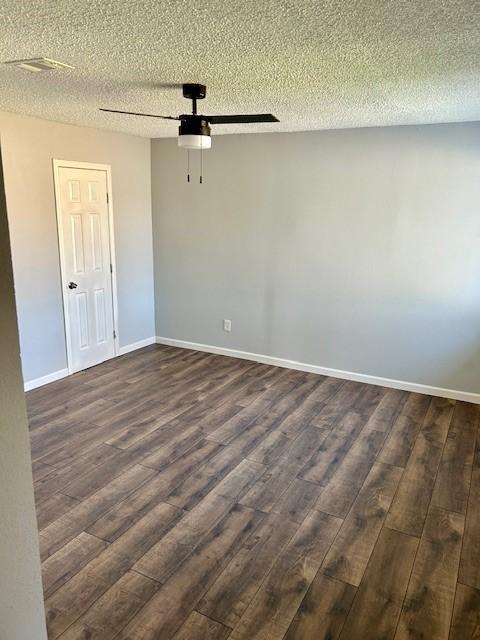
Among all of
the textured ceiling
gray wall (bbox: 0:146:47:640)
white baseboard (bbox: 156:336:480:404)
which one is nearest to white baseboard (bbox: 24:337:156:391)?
white baseboard (bbox: 156:336:480:404)

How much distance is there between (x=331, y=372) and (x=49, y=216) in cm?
328

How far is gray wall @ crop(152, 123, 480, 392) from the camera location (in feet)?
13.6

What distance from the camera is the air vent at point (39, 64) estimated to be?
2.36 meters

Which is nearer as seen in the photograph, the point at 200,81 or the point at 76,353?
the point at 200,81

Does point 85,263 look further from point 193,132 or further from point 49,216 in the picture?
point 193,132

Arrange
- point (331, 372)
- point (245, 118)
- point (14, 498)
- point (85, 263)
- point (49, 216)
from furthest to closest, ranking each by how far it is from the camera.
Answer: point (331, 372) < point (85, 263) < point (49, 216) < point (245, 118) < point (14, 498)

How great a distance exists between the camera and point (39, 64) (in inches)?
95.3

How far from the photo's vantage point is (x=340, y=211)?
4570 millimetres

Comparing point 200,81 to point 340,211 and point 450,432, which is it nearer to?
point 340,211

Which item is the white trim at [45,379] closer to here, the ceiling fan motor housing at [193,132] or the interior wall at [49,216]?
the interior wall at [49,216]

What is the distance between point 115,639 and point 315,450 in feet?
6.33

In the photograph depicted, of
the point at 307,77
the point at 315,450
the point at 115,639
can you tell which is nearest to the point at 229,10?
the point at 307,77

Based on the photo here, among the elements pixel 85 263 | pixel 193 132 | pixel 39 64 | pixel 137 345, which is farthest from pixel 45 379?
pixel 39 64

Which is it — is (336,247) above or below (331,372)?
above
